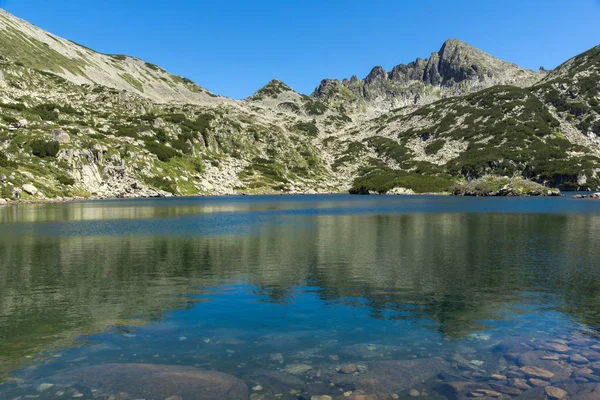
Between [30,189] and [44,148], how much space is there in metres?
33.3

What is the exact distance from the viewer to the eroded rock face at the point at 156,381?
13.2 m

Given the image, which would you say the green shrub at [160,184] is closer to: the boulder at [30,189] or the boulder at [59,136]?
the boulder at [59,136]

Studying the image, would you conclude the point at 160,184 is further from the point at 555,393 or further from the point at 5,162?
the point at 555,393

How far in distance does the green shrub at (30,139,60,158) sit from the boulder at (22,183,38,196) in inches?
1130

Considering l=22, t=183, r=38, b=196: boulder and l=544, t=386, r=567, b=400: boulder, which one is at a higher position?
l=22, t=183, r=38, b=196: boulder

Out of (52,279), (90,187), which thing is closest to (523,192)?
(90,187)

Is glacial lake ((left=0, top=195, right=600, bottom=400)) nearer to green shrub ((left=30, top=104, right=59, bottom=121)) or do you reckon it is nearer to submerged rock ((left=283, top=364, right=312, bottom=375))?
submerged rock ((left=283, top=364, right=312, bottom=375))

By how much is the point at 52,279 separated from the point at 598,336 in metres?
34.4

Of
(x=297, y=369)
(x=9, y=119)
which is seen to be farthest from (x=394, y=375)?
(x=9, y=119)

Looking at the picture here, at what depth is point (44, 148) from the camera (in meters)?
157

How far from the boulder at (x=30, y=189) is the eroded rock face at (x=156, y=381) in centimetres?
13898

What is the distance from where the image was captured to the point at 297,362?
15750 mm

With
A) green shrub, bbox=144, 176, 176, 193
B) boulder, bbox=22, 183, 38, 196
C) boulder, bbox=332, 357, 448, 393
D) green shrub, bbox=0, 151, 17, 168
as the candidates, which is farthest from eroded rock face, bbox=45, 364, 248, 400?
green shrub, bbox=144, 176, 176, 193

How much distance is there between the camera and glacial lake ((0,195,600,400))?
46.2 feet
